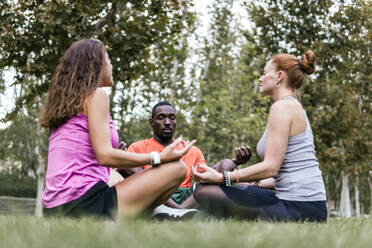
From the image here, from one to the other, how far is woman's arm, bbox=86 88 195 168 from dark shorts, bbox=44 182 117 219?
251mm

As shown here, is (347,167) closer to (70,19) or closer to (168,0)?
(168,0)

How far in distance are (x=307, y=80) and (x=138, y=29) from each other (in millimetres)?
10278

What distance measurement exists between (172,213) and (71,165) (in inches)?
47.5

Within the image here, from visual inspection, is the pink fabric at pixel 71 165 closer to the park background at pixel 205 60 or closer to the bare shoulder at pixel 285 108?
the bare shoulder at pixel 285 108

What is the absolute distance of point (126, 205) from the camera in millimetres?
3881

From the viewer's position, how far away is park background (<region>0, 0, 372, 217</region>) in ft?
30.8

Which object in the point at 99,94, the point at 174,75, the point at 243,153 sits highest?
the point at 174,75

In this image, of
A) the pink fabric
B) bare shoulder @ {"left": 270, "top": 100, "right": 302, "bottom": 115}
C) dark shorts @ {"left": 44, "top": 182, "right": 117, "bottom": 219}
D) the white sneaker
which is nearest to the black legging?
the white sneaker

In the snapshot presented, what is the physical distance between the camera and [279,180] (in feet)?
14.8

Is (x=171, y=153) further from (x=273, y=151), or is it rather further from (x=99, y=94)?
(x=273, y=151)

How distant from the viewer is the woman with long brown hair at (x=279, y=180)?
14.1 feet

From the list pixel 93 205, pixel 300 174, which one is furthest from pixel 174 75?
pixel 93 205

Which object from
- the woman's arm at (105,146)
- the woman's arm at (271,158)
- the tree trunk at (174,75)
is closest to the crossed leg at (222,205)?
the woman's arm at (271,158)

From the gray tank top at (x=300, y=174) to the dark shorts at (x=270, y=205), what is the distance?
7 centimetres
